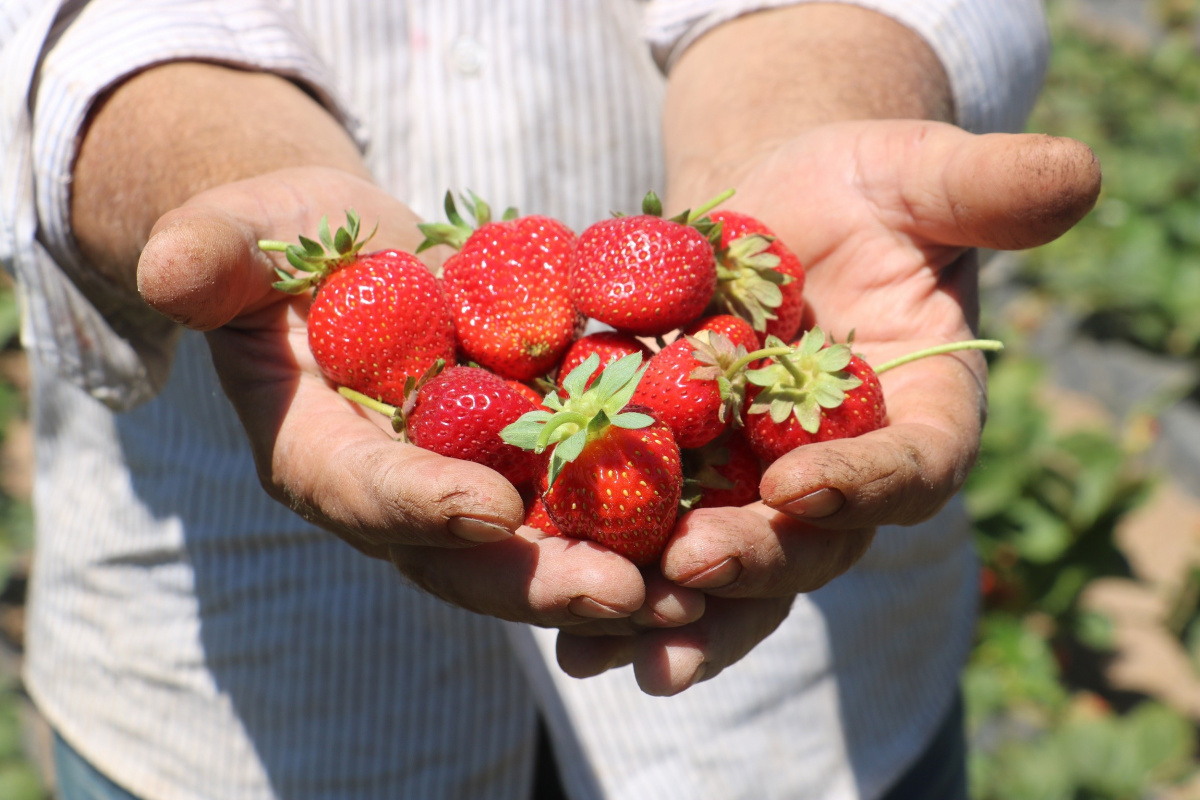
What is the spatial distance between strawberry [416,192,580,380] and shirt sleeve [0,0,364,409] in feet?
1.29

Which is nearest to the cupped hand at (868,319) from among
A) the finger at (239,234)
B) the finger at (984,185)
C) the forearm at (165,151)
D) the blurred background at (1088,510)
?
the finger at (984,185)

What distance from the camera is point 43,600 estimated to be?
69.2 inches

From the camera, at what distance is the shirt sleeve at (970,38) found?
5.24 ft

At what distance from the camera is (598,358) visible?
45.1 inches

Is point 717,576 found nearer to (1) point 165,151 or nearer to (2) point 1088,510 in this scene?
(1) point 165,151

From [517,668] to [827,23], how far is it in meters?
1.10

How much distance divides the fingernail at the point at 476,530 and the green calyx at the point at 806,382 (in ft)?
1.13

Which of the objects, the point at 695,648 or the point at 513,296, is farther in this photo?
the point at 513,296

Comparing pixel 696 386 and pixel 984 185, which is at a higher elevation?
pixel 984 185

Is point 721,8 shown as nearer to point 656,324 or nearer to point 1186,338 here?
point 656,324

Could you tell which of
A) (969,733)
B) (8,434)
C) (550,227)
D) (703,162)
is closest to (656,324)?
(550,227)

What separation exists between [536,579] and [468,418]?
18 cm

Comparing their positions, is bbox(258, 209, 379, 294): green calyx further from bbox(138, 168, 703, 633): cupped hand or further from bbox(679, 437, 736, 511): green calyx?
bbox(679, 437, 736, 511): green calyx

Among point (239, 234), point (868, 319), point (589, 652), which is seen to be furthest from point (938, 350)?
point (239, 234)
